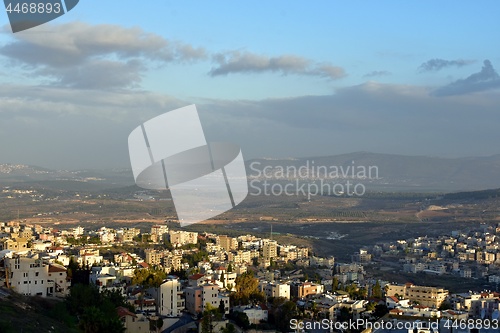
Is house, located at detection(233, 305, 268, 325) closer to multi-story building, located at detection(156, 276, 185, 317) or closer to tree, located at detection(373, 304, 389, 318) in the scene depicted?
multi-story building, located at detection(156, 276, 185, 317)

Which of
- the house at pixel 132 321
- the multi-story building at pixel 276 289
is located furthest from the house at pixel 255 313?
the house at pixel 132 321

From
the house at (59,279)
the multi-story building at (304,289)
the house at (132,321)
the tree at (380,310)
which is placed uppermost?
the house at (59,279)

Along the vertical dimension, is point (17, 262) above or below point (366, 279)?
above

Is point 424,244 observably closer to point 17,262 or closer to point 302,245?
point 302,245

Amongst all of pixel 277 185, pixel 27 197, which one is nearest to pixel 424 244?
pixel 27 197

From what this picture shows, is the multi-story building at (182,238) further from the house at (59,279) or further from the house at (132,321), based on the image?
the house at (132,321)

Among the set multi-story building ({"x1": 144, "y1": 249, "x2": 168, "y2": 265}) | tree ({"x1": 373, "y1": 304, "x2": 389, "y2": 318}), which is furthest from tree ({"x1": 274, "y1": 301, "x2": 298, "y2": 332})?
multi-story building ({"x1": 144, "y1": 249, "x2": 168, "y2": 265})
